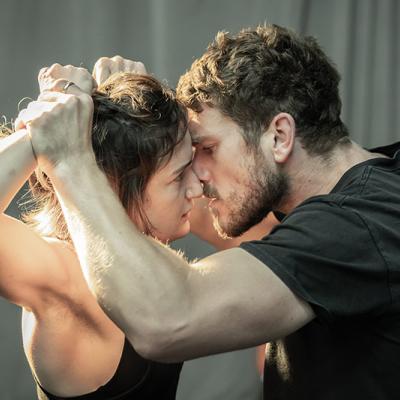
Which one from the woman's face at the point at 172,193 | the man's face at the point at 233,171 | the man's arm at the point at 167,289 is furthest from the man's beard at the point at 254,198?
the man's arm at the point at 167,289

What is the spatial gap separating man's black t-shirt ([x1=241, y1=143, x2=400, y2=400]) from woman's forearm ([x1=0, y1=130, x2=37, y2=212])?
16.6 inches

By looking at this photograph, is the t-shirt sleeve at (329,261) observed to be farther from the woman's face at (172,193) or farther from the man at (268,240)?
the woman's face at (172,193)

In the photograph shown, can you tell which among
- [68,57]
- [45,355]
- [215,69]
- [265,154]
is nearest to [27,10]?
[68,57]

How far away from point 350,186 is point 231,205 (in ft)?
1.28

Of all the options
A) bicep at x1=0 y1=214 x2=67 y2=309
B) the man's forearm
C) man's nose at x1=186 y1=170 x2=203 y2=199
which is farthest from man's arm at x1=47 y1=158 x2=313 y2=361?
man's nose at x1=186 y1=170 x2=203 y2=199

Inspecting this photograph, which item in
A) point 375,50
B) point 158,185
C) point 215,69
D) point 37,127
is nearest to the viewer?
point 37,127

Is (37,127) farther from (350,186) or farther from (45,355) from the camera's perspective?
(350,186)

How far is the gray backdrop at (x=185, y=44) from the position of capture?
2.52 m

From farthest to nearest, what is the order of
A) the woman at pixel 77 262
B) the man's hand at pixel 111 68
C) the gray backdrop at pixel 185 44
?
the gray backdrop at pixel 185 44 → the man's hand at pixel 111 68 → the woman at pixel 77 262

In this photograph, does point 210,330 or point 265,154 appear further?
point 265,154

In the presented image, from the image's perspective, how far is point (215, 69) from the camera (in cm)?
169

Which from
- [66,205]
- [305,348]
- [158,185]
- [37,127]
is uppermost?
[37,127]

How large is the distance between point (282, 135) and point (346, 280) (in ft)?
1.70

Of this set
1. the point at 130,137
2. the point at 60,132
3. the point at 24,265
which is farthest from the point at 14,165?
the point at 130,137
